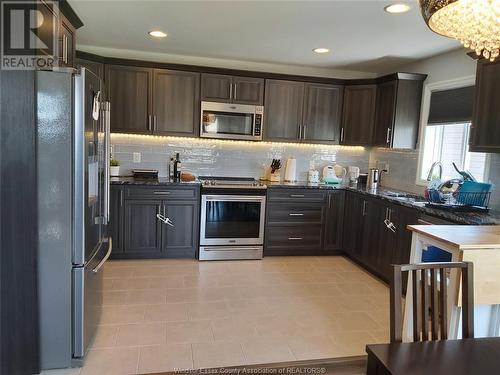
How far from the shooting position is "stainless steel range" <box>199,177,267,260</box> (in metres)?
4.20

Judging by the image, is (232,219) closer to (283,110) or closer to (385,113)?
(283,110)

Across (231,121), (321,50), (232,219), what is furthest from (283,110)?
(232,219)

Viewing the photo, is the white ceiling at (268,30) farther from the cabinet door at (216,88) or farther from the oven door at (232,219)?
the oven door at (232,219)

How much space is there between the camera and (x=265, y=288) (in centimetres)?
353

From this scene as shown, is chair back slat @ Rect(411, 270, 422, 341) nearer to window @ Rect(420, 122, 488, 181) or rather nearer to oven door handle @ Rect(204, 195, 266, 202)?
window @ Rect(420, 122, 488, 181)

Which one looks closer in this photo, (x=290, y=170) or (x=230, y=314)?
(x=230, y=314)

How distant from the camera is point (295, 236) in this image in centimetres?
452

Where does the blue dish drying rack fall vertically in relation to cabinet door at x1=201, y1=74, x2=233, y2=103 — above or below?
below

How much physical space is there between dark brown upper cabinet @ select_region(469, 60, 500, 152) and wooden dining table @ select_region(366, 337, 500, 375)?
2.06 m

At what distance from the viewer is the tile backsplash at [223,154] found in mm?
4590

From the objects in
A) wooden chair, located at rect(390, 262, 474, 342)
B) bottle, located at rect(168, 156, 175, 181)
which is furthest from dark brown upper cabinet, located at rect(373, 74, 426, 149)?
wooden chair, located at rect(390, 262, 474, 342)

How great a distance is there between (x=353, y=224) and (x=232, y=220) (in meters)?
1.47

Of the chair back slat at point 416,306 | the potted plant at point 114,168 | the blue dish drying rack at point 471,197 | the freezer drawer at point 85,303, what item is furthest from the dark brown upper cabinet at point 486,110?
the potted plant at point 114,168

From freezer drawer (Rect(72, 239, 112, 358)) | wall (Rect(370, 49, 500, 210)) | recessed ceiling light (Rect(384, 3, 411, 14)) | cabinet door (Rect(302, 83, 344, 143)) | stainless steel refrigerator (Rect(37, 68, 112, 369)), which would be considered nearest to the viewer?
stainless steel refrigerator (Rect(37, 68, 112, 369))
